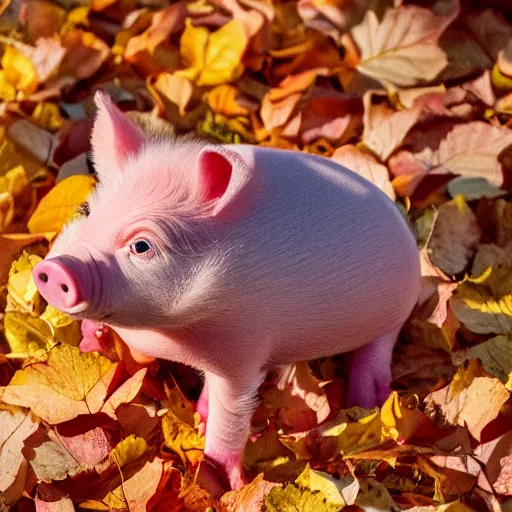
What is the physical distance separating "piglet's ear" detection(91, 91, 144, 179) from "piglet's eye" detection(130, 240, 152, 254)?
107 mm

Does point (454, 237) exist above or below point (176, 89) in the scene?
below

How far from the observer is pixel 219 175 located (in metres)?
0.75

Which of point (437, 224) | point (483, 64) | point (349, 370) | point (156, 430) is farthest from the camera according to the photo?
point (483, 64)

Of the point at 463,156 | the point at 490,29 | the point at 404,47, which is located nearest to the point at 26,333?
the point at 463,156

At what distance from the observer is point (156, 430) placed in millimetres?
917

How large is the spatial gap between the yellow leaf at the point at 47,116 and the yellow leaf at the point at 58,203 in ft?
0.95

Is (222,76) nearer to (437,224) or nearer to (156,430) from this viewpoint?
(437,224)

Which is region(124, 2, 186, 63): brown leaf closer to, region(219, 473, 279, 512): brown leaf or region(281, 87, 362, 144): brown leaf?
region(281, 87, 362, 144): brown leaf

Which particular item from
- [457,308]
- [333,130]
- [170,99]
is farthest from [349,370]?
[170,99]

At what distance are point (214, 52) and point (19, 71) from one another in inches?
14.4

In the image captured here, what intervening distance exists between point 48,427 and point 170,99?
0.73m

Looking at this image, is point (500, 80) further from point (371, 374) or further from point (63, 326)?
point (63, 326)

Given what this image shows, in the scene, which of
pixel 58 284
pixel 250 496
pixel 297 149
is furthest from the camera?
pixel 297 149

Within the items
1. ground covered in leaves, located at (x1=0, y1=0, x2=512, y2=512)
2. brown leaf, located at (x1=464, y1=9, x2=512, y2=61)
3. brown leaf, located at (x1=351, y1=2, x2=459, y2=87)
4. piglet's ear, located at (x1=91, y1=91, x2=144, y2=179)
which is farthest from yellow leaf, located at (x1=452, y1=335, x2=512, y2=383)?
brown leaf, located at (x1=464, y1=9, x2=512, y2=61)
